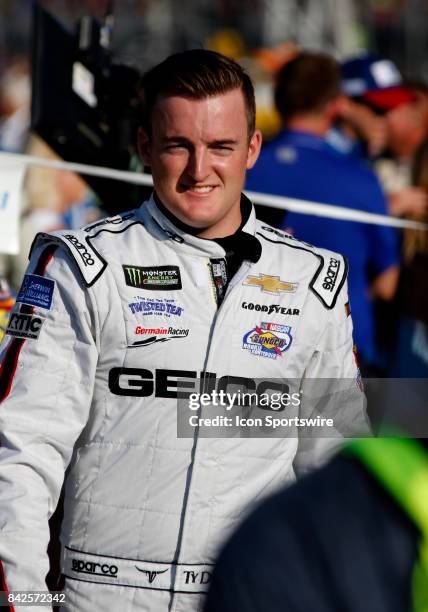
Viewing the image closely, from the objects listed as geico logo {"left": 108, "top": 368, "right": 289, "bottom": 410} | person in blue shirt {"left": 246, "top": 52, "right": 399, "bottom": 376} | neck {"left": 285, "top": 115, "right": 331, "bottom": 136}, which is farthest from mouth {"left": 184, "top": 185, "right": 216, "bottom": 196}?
neck {"left": 285, "top": 115, "right": 331, "bottom": 136}

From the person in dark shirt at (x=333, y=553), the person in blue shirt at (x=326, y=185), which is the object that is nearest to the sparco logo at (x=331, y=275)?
the person in dark shirt at (x=333, y=553)

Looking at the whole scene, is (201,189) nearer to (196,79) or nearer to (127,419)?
(196,79)

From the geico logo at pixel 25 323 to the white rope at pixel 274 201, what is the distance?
144 cm

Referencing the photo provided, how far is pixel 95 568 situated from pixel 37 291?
0.67m

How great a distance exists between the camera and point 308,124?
5469mm

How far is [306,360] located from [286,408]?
13 centimetres

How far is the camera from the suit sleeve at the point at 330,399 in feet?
9.31

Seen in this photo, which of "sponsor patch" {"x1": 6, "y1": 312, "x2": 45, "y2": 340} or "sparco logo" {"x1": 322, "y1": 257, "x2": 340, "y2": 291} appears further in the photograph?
"sparco logo" {"x1": 322, "y1": 257, "x2": 340, "y2": 291}

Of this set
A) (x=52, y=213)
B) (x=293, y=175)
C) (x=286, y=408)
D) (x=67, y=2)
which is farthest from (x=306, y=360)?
(x=67, y=2)

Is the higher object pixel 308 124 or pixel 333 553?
pixel 308 124

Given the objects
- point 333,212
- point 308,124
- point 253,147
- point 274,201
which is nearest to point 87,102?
point 274,201

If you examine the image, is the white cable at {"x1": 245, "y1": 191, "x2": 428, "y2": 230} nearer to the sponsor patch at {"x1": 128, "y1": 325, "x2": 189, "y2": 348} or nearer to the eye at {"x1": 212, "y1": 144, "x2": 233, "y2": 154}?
the eye at {"x1": 212, "y1": 144, "x2": 233, "y2": 154}

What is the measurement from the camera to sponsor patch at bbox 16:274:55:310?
2689 mm

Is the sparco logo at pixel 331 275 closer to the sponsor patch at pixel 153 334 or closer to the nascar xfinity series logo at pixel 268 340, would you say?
the nascar xfinity series logo at pixel 268 340
